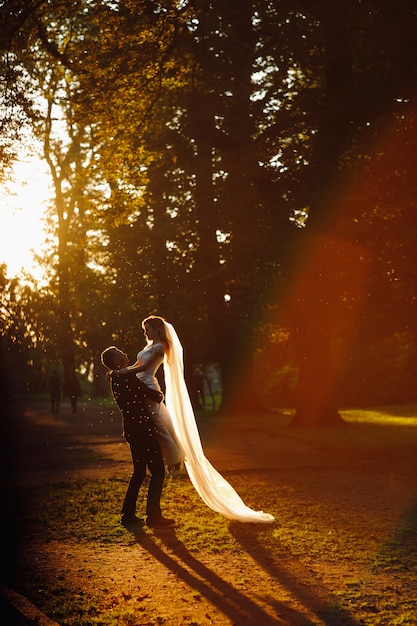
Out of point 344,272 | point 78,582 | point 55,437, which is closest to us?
point 78,582

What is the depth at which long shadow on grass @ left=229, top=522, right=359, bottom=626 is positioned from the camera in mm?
6593

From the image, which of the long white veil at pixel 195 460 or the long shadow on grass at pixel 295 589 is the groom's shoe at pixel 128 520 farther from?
the long shadow on grass at pixel 295 589

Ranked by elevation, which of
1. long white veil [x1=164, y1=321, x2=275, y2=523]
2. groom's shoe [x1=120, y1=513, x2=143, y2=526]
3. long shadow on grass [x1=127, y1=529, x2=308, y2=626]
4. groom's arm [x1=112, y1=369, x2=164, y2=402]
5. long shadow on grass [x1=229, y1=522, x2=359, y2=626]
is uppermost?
groom's arm [x1=112, y1=369, x2=164, y2=402]

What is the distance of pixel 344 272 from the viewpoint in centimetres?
2036

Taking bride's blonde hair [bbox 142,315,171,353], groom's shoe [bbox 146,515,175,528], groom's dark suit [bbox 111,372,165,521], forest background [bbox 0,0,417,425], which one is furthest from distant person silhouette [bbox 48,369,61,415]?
groom's shoe [bbox 146,515,175,528]

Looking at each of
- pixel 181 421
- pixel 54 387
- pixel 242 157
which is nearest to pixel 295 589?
pixel 181 421

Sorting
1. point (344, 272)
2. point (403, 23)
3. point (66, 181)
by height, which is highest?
point (66, 181)

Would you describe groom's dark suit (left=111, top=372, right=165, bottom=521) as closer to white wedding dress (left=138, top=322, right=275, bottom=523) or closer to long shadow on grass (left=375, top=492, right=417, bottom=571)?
white wedding dress (left=138, top=322, right=275, bottom=523)

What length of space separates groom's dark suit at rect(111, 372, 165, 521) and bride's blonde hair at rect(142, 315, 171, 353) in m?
0.67

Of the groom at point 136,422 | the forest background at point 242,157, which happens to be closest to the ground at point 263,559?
the groom at point 136,422

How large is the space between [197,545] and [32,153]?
1180 centimetres

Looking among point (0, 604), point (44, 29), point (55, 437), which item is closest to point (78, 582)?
point (0, 604)

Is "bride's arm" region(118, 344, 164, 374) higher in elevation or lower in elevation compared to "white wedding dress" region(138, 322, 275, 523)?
higher

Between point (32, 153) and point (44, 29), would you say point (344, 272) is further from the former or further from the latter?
point (44, 29)
